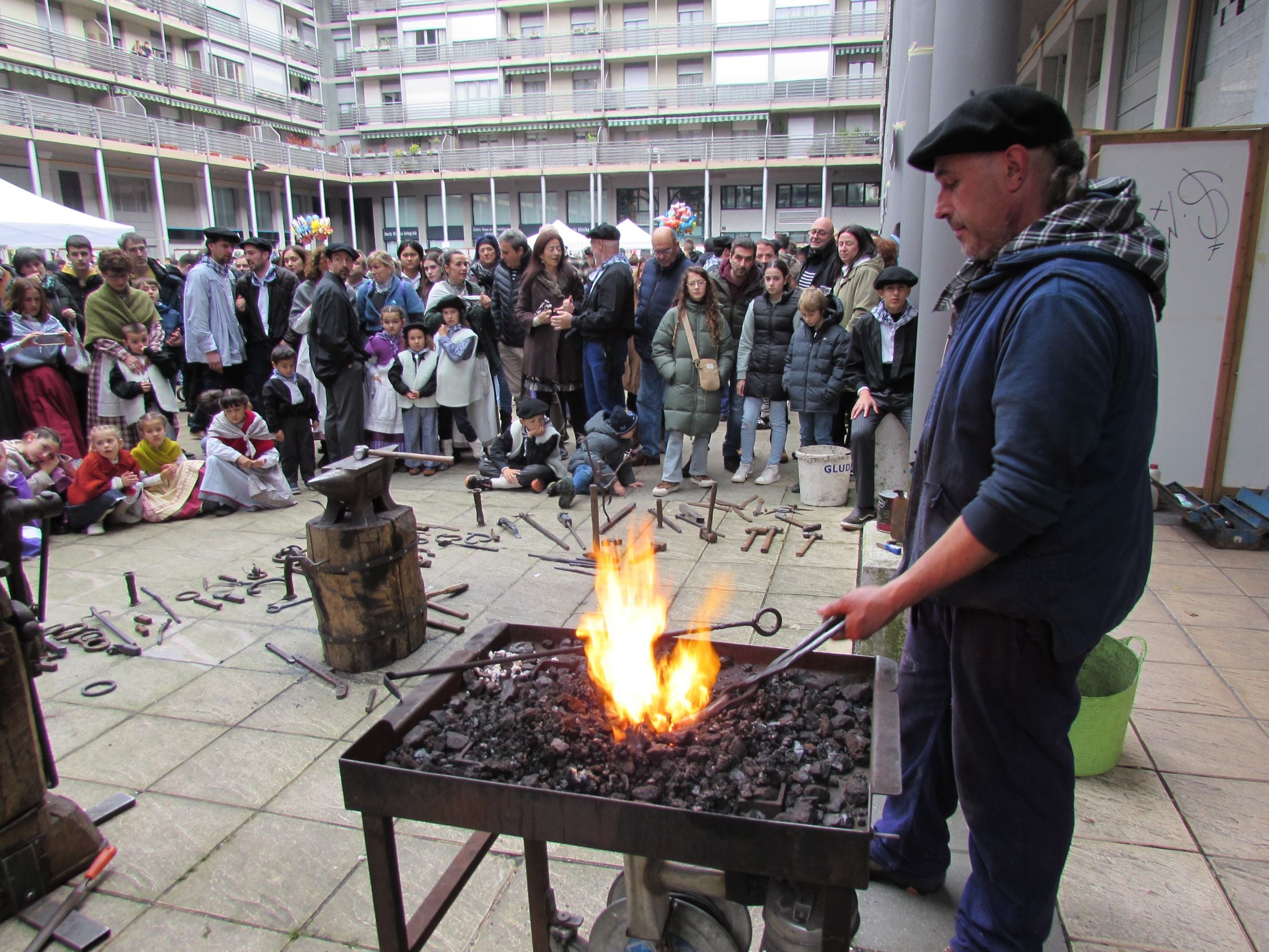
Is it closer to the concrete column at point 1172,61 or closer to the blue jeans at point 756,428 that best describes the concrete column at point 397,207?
the blue jeans at point 756,428

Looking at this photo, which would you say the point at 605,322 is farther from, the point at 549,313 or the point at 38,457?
the point at 38,457

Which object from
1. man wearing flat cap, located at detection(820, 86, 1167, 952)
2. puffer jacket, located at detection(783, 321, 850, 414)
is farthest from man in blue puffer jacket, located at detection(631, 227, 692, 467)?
man wearing flat cap, located at detection(820, 86, 1167, 952)

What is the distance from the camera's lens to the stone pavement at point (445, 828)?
95.8 inches

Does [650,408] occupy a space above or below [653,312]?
below

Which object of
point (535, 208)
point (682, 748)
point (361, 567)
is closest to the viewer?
point (682, 748)

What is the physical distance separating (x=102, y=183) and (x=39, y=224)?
24390 mm

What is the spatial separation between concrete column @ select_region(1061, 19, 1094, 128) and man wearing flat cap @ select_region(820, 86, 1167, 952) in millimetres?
10970

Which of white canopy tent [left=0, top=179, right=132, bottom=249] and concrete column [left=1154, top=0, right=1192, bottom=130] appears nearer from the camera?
concrete column [left=1154, top=0, right=1192, bottom=130]

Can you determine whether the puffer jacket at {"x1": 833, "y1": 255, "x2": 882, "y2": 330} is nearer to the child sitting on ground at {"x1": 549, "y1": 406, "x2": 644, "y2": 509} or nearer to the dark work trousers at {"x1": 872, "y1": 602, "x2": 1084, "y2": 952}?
the child sitting on ground at {"x1": 549, "y1": 406, "x2": 644, "y2": 509}

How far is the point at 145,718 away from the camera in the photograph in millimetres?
3693

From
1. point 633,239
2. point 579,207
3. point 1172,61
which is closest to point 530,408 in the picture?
point 1172,61

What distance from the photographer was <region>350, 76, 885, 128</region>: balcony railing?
4106cm

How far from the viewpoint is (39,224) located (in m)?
10.1

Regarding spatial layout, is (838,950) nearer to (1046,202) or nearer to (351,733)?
(1046,202)
